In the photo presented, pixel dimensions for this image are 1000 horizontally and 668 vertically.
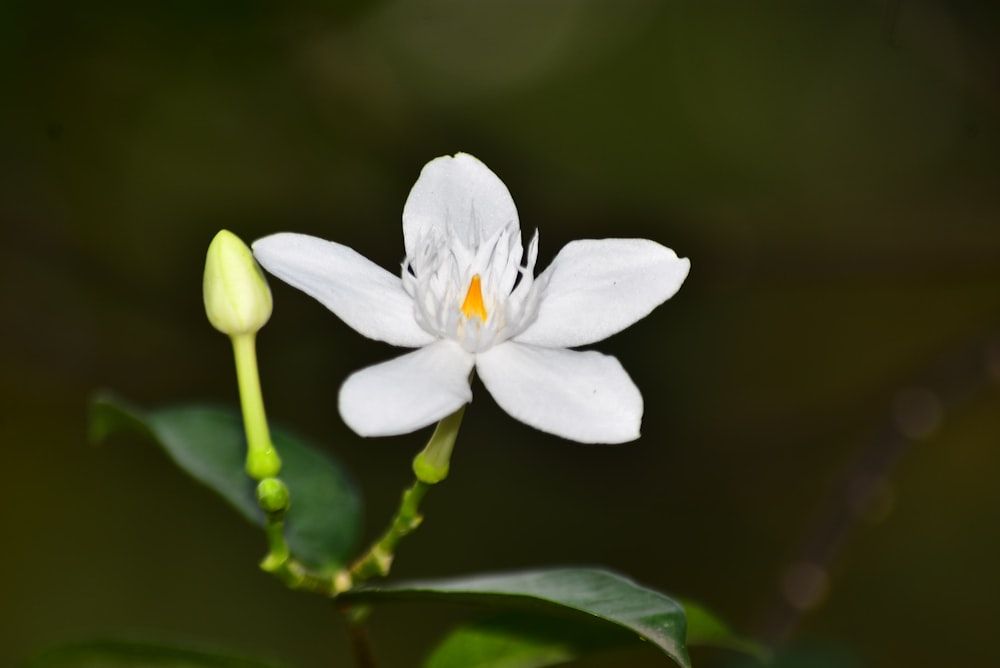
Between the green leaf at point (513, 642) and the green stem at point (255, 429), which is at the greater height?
the green stem at point (255, 429)

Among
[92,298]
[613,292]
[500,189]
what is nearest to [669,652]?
[613,292]

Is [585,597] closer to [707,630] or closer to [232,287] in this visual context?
[707,630]

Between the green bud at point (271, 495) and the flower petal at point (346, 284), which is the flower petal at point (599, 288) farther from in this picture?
the green bud at point (271, 495)

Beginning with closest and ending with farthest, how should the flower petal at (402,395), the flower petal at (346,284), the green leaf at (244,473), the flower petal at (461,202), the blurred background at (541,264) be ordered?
the flower petal at (402,395) < the flower petal at (346,284) < the flower petal at (461,202) < the green leaf at (244,473) < the blurred background at (541,264)

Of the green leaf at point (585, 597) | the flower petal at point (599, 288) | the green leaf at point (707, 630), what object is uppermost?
the flower petal at point (599, 288)

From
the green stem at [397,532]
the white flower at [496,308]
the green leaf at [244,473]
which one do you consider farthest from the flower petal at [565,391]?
the green leaf at [244,473]

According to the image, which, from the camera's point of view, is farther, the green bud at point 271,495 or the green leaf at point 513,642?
the green leaf at point 513,642

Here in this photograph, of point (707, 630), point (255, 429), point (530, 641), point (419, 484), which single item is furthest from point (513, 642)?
point (255, 429)
